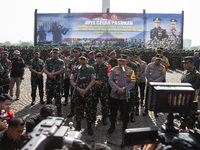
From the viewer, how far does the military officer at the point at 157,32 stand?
29812 mm

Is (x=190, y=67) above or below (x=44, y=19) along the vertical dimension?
below

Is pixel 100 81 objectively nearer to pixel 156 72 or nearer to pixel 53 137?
pixel 156 72

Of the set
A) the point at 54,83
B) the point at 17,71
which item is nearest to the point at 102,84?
the point at 54,83

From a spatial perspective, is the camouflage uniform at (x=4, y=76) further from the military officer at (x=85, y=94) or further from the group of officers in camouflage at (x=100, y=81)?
the military officer at (x=85, y=94)

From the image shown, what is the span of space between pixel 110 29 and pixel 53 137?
1219 inches

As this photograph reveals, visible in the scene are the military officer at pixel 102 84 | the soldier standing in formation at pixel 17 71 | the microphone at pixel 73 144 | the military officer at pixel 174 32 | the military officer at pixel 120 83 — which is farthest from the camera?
the military officer at pixel 174 32

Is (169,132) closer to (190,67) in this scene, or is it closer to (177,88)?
(177,88)

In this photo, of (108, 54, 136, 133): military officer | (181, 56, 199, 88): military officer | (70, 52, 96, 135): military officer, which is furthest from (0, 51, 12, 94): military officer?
(181, 56, 199, 88): military officer

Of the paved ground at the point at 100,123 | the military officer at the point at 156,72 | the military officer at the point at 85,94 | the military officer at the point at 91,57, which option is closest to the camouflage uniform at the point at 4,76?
the paved ground at the point at 100,123

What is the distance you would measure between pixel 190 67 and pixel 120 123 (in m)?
2.31

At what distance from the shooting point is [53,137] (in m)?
1.14

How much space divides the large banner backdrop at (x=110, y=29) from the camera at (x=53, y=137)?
29981 millimetres

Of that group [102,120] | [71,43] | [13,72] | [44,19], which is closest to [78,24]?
[71,43]

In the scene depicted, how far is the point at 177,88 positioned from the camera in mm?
1592
